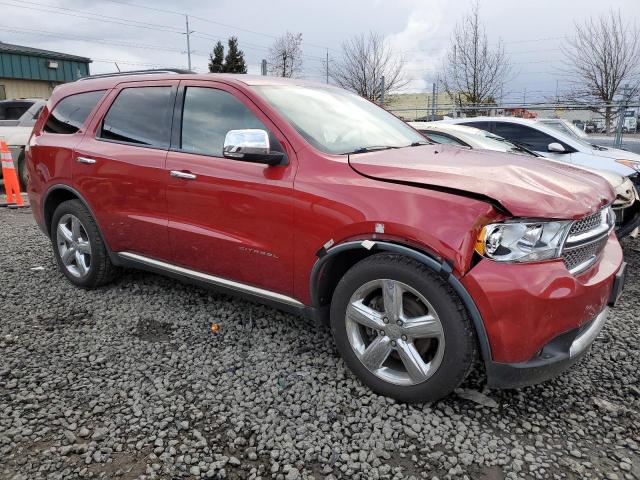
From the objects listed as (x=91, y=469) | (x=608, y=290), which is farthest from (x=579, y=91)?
(x=91, y=469)

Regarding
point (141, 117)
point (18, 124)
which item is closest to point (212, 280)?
point (141, 117)

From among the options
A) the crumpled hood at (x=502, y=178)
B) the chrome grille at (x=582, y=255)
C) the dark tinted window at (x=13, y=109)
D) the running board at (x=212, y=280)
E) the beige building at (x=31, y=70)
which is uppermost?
the beige building at (x=31, y=70)

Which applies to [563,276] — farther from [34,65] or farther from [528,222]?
[34,65]

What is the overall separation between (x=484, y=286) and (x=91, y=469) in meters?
1.88

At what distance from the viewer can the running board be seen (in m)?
3.07

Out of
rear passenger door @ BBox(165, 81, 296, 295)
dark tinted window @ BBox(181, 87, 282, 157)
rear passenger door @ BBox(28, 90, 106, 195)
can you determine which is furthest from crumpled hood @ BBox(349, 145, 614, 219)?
rear passenger door @ BBox(28, 90, 106, 195)

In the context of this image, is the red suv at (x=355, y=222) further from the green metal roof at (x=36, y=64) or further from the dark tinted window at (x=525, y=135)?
the green metal roof at (x=36, y=64)

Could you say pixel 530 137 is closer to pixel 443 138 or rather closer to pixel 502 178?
pixel 443 138

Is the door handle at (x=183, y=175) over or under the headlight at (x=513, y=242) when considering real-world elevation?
over

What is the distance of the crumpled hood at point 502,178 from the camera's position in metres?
2.32

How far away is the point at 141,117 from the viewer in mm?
3803

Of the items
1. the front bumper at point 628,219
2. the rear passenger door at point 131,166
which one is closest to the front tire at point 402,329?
the rear passenger door at point 131,166

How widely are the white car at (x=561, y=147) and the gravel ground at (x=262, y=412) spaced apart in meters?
3.56

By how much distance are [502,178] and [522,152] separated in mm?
4127
